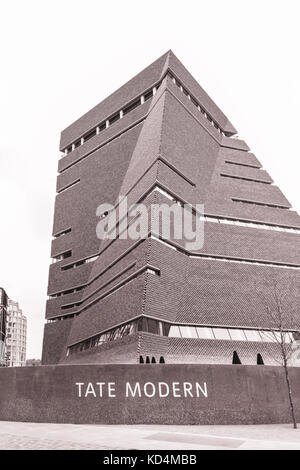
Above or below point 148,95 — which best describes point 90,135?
above

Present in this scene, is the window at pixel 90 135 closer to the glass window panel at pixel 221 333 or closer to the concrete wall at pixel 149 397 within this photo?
the glass window panel at pixel 221 333

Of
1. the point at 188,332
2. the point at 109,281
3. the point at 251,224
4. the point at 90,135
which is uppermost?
the point at 90,135

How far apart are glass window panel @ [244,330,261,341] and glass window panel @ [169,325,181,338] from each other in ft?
23.5

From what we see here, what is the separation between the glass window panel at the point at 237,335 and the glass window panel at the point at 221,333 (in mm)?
459

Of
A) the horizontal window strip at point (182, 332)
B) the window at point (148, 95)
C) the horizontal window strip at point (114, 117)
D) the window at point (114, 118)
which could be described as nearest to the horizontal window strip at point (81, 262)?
the horizontal window strip at point (182, 332)

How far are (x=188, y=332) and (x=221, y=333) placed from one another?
351 centimetres

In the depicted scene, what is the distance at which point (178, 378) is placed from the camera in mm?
14820

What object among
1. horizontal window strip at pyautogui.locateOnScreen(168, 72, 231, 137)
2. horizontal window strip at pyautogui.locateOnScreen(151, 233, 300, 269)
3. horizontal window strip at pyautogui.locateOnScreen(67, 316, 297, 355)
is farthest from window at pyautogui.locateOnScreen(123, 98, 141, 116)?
horizontal window strip at pyautogui.locateOnScreen(67, 316, 297, 355)

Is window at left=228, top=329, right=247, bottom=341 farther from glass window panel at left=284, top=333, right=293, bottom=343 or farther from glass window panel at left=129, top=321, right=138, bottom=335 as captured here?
glass window panel at left=129, top=321, right=138, bottom=335

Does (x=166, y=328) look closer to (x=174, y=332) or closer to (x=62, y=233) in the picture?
(x=174, y=332)

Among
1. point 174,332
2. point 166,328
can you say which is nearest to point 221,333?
point 174,332

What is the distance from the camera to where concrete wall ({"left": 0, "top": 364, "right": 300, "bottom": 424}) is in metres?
14.4

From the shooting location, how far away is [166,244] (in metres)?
32.3
